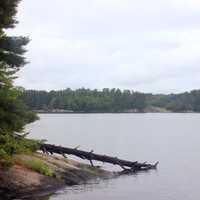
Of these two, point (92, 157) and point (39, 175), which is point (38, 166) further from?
point (92, 157)

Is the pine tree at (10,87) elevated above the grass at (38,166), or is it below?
above

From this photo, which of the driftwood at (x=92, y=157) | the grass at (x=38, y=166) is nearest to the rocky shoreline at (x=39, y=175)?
the grass at (x=38, y=166)

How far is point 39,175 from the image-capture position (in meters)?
34.0

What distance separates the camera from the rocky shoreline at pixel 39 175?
3095cm

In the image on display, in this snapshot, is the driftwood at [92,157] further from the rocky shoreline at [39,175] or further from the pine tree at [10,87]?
the pine tree at [10,87]

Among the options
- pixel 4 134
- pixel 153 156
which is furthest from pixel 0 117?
pixel 153 156

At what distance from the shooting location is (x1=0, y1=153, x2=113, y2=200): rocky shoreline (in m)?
31.0

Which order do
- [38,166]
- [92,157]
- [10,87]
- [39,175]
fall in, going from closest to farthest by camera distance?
[10,87] → [39,175] → [38,166] → [92,157]

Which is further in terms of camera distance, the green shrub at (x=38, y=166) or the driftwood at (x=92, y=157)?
the driftwood at (x=92, y=157)

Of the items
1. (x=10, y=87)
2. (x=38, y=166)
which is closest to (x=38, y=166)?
(x=38, y=166)

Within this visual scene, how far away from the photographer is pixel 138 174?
145 ft

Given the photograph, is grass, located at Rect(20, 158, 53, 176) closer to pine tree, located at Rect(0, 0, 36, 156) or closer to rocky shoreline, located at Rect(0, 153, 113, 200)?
rocky shoreline, located at Rect(0, 153, 113, 200)

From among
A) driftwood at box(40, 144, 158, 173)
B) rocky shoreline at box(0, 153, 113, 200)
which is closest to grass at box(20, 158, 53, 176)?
rocky shoreline at box(0, 153, 113, 200)

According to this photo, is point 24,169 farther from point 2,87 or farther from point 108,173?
point 108,173
